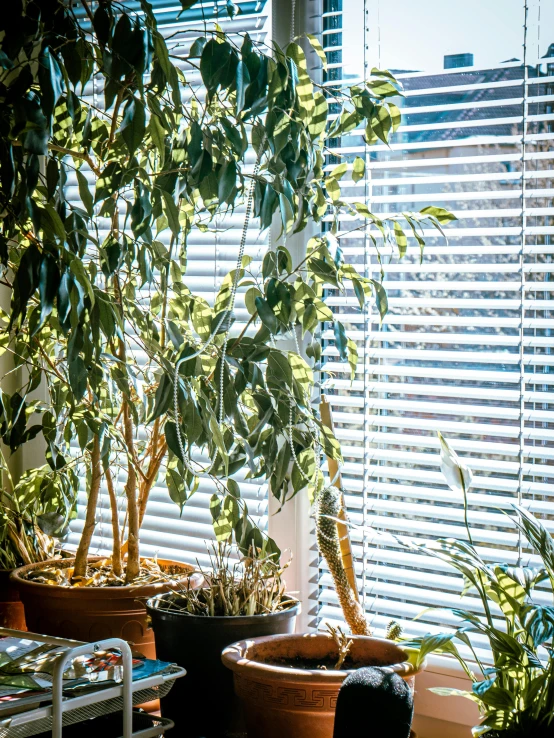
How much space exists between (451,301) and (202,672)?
31.0 inches

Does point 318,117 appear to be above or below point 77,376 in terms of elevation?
above

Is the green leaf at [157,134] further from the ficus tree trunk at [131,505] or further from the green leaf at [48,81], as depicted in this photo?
the ficus tree trunk at [131,505]

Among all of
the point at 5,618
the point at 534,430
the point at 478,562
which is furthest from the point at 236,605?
the point at 5,618

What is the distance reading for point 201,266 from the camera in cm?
193

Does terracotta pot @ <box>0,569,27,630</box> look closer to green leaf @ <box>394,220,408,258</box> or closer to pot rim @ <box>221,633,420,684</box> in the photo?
pot rim @ <box>221,633,420,684</box>

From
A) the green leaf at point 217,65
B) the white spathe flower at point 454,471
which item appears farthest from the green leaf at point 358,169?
the white spathe flower at point 454,471

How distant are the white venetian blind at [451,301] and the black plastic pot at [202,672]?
315mm

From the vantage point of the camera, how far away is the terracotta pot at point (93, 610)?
1571 mm

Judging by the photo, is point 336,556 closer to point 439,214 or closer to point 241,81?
point 439,214

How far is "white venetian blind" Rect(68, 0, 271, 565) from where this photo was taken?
1.83 metres

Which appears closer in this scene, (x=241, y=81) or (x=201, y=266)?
(x=241, y=81)

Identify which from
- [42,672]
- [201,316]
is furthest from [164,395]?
[42,672]

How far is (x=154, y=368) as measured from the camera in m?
1.76

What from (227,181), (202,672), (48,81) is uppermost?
(48,81)
